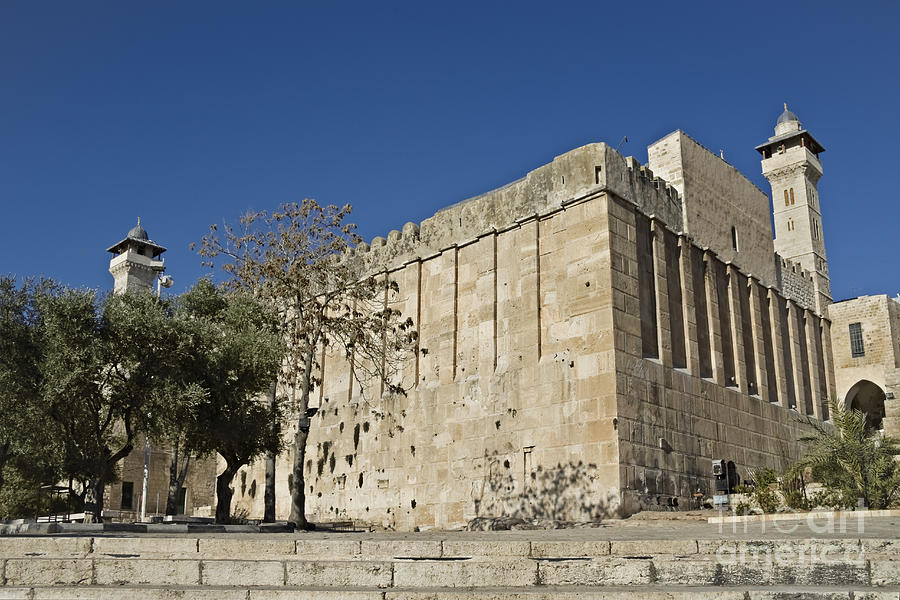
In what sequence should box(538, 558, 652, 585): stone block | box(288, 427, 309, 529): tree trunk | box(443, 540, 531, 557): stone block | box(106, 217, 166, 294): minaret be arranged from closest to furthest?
box(538, 558, 652, 585): stone block → box(443, 540, 531, 557): stone block → box(288, 427, 309, 529): tree trunk → box(106, 217, 166, 294): minaret

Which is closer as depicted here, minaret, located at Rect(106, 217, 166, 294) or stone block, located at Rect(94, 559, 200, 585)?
stone block, located at Rect(94, 559, 200, 585)

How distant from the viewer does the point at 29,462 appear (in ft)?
82.5

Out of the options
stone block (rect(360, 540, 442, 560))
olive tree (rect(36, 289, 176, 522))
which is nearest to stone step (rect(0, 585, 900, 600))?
stone block (rect(360, 540, 442, 560))

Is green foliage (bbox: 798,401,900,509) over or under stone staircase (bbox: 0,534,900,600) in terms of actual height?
over

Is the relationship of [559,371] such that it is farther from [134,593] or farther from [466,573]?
[134,593]

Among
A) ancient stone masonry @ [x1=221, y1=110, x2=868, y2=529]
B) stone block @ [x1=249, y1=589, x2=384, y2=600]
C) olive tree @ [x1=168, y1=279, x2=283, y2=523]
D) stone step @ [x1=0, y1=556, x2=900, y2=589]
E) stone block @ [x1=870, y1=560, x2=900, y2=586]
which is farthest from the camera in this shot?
ancient stone masonry @ [x1=221, y1=110, x2=868, y2=529]

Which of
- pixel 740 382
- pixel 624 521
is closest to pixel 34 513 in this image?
pixel 624 521

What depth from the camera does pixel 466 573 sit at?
8.27 metres

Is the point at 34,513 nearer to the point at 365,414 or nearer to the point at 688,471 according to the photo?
the point at 365,414

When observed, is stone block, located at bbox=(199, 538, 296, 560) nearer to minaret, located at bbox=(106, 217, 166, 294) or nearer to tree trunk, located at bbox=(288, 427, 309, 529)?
tree trunk, located at bbox=(288, 427, 309, 529)

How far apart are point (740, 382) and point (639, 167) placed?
7.67 m

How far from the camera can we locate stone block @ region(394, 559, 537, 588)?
27.0ft

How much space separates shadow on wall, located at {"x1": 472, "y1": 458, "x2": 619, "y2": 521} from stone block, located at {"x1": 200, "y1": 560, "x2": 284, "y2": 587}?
41.6 feet

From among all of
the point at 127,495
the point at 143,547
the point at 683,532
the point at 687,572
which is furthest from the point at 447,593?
the point at 127,495
